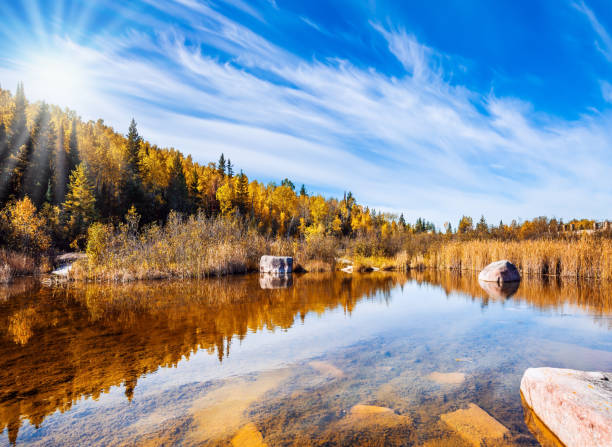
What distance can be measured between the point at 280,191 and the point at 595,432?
70718 mm

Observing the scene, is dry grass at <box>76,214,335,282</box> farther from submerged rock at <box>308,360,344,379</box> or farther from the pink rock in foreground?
the pink rock in foreground

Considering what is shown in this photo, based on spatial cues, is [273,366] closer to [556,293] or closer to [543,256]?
[556,293]

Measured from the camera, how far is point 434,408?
134 inches

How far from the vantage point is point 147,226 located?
60.9ft

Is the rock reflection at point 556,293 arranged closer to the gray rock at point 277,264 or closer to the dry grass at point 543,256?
the dry grass at point 543,256

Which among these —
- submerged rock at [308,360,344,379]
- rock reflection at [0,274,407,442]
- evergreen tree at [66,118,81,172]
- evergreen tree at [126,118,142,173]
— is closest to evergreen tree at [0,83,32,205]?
evergreen tree at [66,118,81,172]

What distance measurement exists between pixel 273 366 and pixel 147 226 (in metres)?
16.5

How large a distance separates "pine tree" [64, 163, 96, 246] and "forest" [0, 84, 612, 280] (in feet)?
0.28

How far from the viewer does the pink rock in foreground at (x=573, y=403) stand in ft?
8.01

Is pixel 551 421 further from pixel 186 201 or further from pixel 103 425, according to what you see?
pixel 186 201

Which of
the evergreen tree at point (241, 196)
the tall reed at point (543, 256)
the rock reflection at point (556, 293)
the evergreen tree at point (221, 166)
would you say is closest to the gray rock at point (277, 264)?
the rock reflection at point (556, 293)

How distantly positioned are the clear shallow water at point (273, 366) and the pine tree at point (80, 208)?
25.2 metres

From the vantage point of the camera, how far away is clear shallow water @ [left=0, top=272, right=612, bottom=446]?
9.98 feet

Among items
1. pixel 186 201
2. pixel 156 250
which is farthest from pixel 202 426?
pixel 186 201
